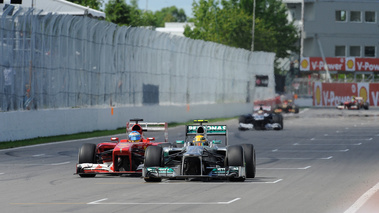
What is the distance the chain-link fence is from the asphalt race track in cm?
558

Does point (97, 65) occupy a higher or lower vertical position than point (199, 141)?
higher

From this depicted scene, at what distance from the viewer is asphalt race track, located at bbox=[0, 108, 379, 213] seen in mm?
13180

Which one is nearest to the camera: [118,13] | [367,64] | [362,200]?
[362,200]

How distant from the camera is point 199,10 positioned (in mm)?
123188

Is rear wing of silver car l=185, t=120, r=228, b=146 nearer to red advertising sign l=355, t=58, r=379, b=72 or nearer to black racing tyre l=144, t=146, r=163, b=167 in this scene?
black racing tyre l=144, t=146, r=163, b=167

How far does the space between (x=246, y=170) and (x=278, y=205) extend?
4.68m

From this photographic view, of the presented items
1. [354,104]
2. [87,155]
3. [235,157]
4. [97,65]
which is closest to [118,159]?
[87,155]

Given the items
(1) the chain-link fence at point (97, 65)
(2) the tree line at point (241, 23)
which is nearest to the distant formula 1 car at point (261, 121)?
(1) the chain-link fence at point (97, 65)

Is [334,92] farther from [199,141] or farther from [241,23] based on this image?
[199,141]

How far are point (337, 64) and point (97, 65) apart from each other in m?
62.9

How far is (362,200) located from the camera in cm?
1390

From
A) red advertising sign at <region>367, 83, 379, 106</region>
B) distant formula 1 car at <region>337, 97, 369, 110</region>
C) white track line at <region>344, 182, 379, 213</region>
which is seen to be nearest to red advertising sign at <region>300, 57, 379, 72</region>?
red advertising sign at <region>367, 83, 379, 106</region>

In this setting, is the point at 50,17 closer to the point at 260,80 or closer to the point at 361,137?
the point at 361,137

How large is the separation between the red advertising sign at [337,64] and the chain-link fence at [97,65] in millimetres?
35824
